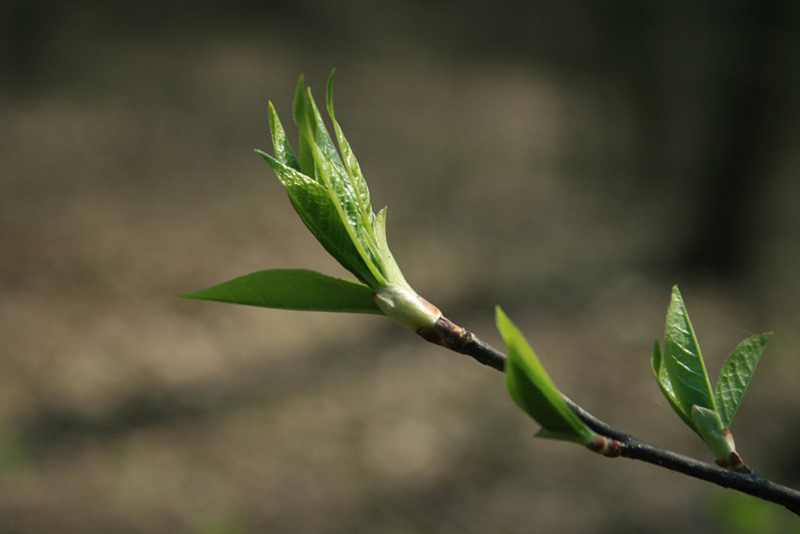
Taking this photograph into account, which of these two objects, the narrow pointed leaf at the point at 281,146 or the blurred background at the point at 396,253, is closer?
the narrow pointed leaf at the point at 281,146

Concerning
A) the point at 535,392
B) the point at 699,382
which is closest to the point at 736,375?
the point at 699,382

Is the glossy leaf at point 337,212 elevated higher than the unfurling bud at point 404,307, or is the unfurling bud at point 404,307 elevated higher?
the glossy leaf at point 337,212

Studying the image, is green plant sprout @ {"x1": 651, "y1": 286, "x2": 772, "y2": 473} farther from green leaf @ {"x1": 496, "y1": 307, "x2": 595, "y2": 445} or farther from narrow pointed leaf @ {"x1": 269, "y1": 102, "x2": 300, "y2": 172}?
narrow pointed leaf @ {"x1": 269, "y1": 102, "x2": 300, "y2": 172}

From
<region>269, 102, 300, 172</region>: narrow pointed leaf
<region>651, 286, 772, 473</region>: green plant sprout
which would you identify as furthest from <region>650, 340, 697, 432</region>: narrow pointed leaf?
<region>269, 102, 300, 172</region>: narrow pointed leaf

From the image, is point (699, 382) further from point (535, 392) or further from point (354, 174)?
point (354, 174)

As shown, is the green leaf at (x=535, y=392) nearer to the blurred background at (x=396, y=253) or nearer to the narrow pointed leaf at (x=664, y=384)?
the narrow pointed leaf at (x=664, y=384)

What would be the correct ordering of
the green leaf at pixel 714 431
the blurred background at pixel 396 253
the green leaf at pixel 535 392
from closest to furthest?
Result: the green leaf at pixel 535 392 < the green leaf at pixel 714 431 < the blurred background at pixel 396 253

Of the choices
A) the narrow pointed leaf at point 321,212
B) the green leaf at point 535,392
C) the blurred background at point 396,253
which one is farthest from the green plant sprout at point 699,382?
the blurred background at point 396,253
